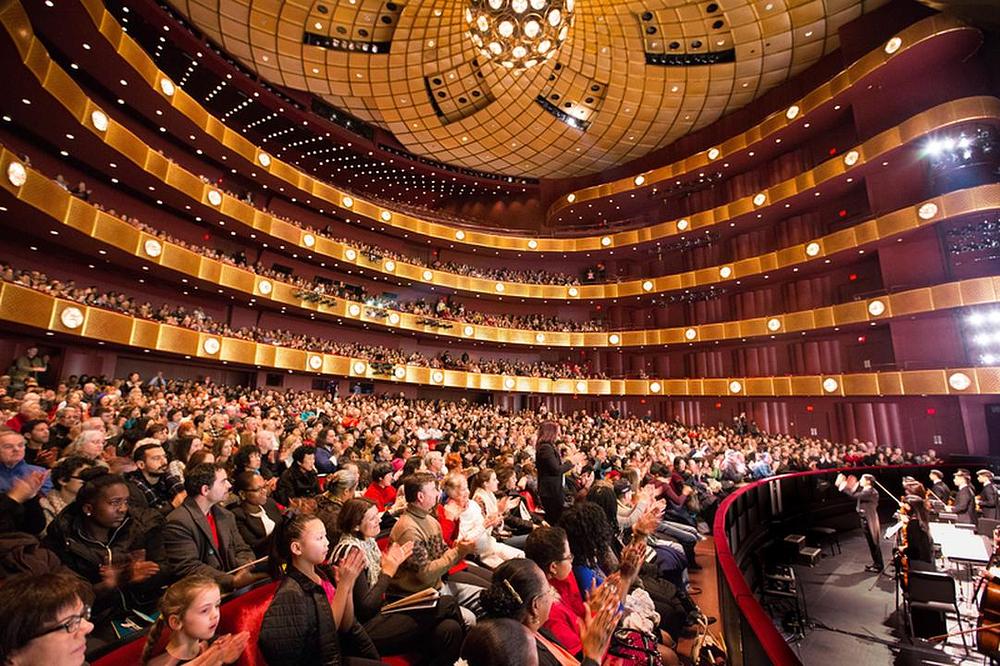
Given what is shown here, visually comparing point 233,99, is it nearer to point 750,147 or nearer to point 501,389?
point 501,389

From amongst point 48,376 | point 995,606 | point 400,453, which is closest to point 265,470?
point 400,453

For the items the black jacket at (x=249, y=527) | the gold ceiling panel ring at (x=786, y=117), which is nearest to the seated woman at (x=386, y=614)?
the black jacket at (x=249, y=527)

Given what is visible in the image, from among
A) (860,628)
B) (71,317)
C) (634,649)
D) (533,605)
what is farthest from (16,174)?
(860,628)

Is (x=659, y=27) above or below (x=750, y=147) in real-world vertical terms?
above

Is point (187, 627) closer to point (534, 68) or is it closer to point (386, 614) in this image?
point (386, 614)

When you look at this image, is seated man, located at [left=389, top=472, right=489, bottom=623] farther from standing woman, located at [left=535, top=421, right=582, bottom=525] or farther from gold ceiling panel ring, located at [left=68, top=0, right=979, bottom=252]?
gold ceiling panel ring, located at [left=68, top=0, right=979, bottom=252]

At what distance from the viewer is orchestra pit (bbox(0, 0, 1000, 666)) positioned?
2.42m

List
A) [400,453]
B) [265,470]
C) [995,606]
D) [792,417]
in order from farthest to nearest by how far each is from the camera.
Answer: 1. [792,417]
2. [400,453]
3. [265,470]
4. [995,606]

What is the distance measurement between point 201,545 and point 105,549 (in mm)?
427

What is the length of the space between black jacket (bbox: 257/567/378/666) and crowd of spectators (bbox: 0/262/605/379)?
38.7 feet

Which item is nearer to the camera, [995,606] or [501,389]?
[995,606]

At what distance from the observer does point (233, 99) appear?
1777 cm

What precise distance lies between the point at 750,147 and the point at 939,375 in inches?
417

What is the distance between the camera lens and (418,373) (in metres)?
19.9
